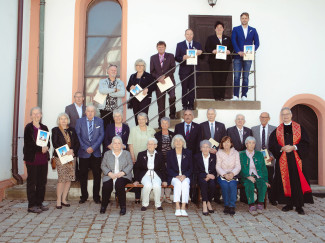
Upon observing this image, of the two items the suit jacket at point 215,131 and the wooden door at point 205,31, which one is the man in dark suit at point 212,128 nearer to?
the suit jacket at point 215,131

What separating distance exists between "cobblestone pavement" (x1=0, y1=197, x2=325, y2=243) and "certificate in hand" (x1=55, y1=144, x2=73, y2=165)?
2.82 ft

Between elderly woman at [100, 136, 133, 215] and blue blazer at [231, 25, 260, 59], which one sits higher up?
blue blazer at [231, 25, 260, 59]

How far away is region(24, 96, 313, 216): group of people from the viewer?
5391mm

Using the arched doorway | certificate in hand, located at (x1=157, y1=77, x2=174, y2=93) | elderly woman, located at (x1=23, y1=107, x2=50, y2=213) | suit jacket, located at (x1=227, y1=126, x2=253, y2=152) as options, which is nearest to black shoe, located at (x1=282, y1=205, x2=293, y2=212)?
suit jacket, located at (x1=227, y1=126, x2=253, y2=152)

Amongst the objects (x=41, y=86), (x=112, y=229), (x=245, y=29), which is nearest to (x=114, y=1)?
(x=41, y=86)

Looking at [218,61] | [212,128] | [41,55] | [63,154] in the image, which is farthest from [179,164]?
[41,55]

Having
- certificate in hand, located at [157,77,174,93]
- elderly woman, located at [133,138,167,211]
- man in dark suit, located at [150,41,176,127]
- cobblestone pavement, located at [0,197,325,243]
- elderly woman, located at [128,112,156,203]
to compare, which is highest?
man in dark suit, located at [150,41,176,127]

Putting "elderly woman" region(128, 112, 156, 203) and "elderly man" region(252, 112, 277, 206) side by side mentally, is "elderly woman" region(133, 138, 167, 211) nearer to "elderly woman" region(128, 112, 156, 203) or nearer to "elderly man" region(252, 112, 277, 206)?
"elderly woman" region(128, 112, 156, 203)

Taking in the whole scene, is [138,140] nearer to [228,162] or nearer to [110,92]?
[110,92]

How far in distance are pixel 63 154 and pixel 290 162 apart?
4.01 metres

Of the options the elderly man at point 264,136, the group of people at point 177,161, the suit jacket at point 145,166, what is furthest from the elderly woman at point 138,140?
the elderly man at point 264,136

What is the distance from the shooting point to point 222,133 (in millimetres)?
5992

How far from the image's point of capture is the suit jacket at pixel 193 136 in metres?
5.95

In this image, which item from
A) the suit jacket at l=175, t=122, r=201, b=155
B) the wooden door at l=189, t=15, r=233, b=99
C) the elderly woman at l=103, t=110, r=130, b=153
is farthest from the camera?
the wooden door at l=189, t=15, r=233, b=99
